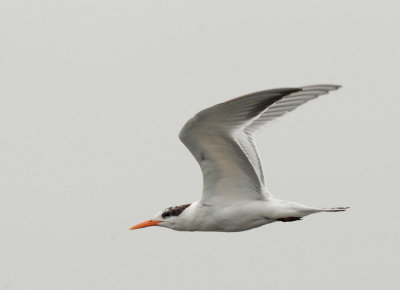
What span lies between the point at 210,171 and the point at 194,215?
85 cm

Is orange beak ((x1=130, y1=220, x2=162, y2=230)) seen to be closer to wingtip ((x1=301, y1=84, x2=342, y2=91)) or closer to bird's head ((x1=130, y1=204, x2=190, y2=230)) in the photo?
bird's head ((x1=130, y1=204, x2=190, y2=230))

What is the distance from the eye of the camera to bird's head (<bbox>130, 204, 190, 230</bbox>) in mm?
10734

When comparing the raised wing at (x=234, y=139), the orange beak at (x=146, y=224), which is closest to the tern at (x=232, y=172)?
the raised wing at (x=234, y=139)

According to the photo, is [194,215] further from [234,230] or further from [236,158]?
[236,158]

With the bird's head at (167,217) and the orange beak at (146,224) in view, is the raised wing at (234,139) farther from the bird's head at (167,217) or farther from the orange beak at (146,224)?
the orange beak at (146,224)

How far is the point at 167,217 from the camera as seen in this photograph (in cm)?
1093

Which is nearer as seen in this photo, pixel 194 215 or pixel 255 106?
pixel 255 106

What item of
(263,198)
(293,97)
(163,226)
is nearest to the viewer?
(293,97)

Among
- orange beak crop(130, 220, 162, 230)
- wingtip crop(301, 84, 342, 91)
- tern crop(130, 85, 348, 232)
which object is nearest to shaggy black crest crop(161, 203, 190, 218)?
tern crop(130, 85, 348, 232)

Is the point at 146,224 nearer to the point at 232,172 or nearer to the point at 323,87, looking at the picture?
the point at 232,172

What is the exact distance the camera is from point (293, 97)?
9.45m

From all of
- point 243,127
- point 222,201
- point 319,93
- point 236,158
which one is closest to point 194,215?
point 222,201

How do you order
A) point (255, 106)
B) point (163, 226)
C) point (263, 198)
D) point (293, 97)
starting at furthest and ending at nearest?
point (163, 226)
point (263, 198)
point (293, 97)
point (255, 106)

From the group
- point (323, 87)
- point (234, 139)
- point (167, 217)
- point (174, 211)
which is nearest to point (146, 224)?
point (167, 217)
